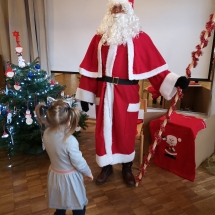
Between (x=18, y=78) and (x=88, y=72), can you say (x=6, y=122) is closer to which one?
(x=18, y=78)

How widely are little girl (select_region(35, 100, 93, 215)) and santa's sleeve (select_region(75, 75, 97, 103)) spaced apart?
706 millimetres

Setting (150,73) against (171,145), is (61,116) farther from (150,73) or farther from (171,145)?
(171,145)

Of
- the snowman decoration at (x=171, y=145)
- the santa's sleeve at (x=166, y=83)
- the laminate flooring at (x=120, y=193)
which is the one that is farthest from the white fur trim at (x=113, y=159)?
the santa's sleeve at (x=166, y=83)

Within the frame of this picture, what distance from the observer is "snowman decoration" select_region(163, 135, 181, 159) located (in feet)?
6.52

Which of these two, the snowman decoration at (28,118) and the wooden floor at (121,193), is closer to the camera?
the wooden floor at (121,193)

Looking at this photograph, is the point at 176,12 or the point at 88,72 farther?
the point at 176,12

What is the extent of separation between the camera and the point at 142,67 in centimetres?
173

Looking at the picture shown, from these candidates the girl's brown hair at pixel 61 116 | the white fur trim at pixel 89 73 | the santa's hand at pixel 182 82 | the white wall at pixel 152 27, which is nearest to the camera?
the girl's brown hair at pixel 61 116

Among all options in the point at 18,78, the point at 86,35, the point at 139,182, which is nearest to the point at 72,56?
the point at 86,35

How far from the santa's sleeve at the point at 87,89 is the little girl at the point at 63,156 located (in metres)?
0.71

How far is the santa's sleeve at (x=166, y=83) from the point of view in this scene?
1651 mm

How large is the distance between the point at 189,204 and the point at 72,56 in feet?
7.50

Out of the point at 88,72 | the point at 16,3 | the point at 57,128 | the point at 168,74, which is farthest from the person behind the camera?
the point at 16,3

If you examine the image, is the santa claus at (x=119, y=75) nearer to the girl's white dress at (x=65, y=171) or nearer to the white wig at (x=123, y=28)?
the white wig at (x=123, y=28)
